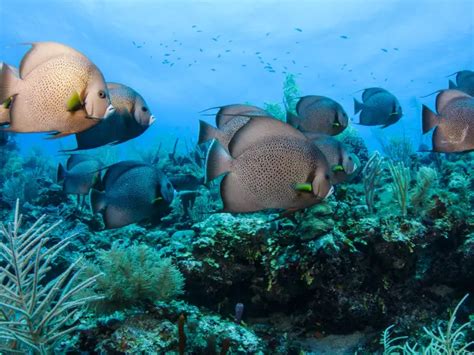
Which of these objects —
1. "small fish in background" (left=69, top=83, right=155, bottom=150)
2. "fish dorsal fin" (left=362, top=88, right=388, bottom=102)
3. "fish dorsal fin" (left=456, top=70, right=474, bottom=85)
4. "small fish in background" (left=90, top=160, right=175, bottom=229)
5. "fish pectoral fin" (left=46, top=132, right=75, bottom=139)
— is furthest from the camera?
"fish dorsal fin" (left=362, top=88, right=388, bottom=102)

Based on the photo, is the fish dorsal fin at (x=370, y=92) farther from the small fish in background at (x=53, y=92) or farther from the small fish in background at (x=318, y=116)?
the small fish in background at (x=53, y=92)

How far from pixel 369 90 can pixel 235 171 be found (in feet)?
14.0

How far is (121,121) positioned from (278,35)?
48339 millimetres

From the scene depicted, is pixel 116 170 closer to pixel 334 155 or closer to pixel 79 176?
pixel 79 176

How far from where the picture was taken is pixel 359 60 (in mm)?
48375

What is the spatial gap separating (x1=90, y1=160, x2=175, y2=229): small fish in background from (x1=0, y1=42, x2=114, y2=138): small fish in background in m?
1.13

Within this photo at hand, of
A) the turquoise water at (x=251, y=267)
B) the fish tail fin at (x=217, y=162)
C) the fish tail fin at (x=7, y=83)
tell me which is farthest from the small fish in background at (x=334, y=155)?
the fish tail fin at (x=7, y=83)

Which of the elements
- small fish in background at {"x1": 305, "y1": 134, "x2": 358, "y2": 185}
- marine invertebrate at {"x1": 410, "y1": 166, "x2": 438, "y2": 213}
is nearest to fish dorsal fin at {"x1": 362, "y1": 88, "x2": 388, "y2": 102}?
marine invertebrate at {"x1": 410, "y1": 166, "x2": 438, "y2": 213}

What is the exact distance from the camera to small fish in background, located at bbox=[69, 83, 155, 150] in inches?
108

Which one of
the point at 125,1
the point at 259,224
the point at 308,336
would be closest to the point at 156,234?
the point at 259,224

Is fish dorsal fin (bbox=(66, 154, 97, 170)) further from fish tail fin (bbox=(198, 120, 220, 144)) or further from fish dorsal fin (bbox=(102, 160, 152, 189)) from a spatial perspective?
fish tail fin (bbox=(198, 120, 220, 144))

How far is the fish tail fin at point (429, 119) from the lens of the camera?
3.27 metres

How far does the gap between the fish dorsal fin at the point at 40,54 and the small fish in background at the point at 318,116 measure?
2697mm

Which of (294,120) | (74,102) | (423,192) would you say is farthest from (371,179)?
(74,102)
